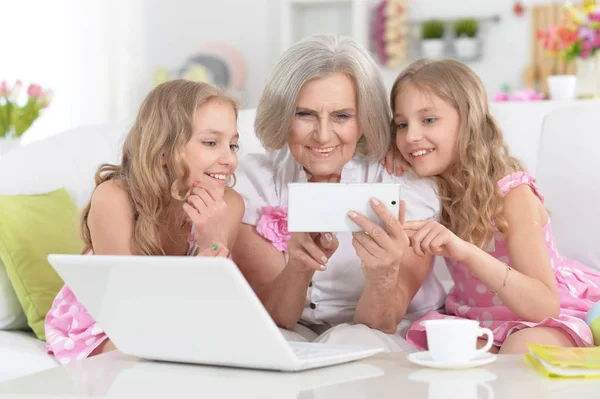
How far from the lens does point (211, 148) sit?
6.38 ft

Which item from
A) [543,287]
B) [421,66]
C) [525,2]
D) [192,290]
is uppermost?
[525,2]

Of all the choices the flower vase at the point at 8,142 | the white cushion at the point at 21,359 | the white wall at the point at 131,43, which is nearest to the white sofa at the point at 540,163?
the white cushion at the point at 21,359

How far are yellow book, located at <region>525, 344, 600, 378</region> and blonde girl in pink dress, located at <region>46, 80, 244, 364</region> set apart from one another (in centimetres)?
84

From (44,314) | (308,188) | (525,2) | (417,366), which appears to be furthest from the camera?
(525,2)

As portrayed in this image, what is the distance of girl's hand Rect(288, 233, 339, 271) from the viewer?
5.50 feet

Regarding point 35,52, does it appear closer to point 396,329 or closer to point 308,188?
point 396,329

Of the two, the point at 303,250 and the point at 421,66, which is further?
the point at 421,66

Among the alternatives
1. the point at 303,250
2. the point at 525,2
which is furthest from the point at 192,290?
the point at 525,2

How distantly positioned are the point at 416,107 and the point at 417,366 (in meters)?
0.87

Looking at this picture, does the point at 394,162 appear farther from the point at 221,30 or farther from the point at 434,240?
the point at 221,30

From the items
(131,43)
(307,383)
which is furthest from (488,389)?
(131,43)

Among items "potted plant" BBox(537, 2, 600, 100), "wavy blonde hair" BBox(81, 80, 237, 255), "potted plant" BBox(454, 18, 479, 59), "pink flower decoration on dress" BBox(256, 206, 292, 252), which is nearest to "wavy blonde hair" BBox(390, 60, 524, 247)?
"pink flower decoration on dress" BBox(256, 206, 292, 252)

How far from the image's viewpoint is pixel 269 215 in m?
2.05

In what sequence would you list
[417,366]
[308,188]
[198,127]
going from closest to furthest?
[417,366] < [308,188] < [198,127]
